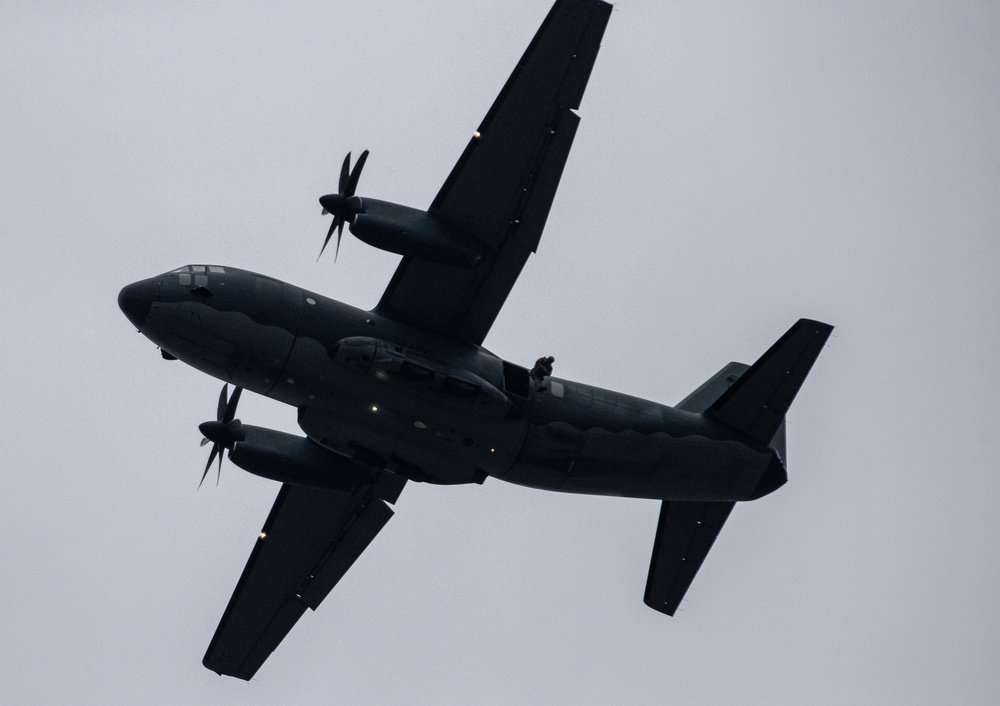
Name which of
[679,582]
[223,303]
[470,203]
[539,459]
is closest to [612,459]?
[539,459]

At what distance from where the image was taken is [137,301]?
26.2 metres

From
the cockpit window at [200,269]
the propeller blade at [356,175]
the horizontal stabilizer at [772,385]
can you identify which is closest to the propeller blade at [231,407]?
the cockpit window at [200,269]

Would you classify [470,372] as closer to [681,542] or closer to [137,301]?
[137,301]

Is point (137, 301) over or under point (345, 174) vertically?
under

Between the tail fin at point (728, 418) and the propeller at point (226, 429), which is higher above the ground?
the tail fin at point (728, 418)

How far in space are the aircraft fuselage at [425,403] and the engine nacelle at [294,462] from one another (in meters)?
1.47

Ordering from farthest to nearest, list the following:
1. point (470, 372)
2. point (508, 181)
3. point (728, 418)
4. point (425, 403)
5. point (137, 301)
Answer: point (728, 418)
point (470, 372)
point (508, 181)
point (425, 403)
point (137, 301)

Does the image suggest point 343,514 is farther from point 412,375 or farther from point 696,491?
point 696,491

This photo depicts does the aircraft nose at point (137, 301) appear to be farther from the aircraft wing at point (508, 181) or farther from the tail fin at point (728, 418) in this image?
the tail fin at point (728, 418)

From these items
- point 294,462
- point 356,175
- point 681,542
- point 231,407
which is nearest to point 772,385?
point 681,542

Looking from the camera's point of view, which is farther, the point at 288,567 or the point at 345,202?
the point at 288,567

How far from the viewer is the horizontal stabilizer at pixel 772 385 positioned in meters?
29.5

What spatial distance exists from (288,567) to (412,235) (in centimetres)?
1108

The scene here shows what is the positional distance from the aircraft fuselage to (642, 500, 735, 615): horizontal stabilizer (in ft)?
4.58
